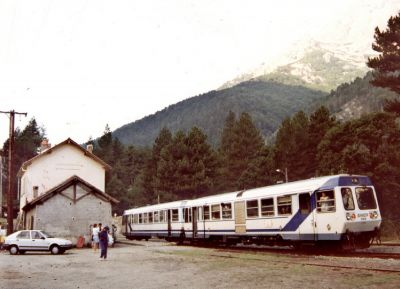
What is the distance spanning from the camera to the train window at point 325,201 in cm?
2029

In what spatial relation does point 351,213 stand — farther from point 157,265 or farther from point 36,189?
point 36,189

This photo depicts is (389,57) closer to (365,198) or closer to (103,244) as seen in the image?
(365,198)

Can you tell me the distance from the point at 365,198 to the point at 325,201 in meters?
2.02

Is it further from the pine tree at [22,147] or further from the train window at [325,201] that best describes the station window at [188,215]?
the pine tree at [22,147]

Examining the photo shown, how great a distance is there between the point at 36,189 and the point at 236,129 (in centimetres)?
4292

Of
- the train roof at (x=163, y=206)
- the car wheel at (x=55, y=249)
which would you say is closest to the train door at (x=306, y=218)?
the train roof at (x=163, y=206)

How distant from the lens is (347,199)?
2025 centimetres

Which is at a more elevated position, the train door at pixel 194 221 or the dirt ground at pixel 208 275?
the train door at pixel 194 221

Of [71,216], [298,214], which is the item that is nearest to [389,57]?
[298,214]

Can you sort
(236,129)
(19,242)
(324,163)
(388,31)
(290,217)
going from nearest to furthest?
1. (290,217)
2. (19,242)
3. (388,31)
4. (324,163)
5. (236,129)

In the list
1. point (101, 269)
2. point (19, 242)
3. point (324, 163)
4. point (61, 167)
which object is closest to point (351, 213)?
point (101, 269)

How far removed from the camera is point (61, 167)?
44.1 m

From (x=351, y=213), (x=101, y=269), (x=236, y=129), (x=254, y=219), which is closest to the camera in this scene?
(x=101, y=269)

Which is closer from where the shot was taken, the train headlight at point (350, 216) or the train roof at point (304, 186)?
the train headlight at point (350, 216)
